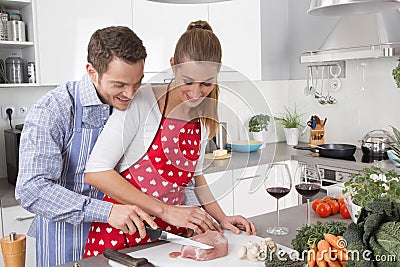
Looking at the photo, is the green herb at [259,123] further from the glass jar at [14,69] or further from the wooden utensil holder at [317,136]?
the wooden utensil holder at [317,136]

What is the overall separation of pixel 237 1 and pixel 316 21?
71 centimetres

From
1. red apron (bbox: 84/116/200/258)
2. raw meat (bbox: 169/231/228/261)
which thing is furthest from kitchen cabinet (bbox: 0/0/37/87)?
raw meat (bbox: 169/231/228/261)

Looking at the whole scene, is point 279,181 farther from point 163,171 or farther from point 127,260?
point 127,260

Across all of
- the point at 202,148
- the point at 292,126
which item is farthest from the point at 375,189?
the point at 292,126

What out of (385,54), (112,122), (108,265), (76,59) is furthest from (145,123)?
(385,54)

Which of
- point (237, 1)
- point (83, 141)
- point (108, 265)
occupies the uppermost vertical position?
point (237, 1)

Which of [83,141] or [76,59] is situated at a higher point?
[76,59]

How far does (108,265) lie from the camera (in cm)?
120

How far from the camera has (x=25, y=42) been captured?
2.45 m

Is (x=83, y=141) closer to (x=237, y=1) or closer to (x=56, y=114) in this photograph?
(x=56, y=114)

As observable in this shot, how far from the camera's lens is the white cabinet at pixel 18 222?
2.23 m

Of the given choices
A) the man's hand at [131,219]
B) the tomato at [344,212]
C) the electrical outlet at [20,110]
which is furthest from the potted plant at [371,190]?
the electrical outlet at [20,110]

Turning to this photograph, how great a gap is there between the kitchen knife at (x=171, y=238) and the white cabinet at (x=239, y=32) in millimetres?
1930
